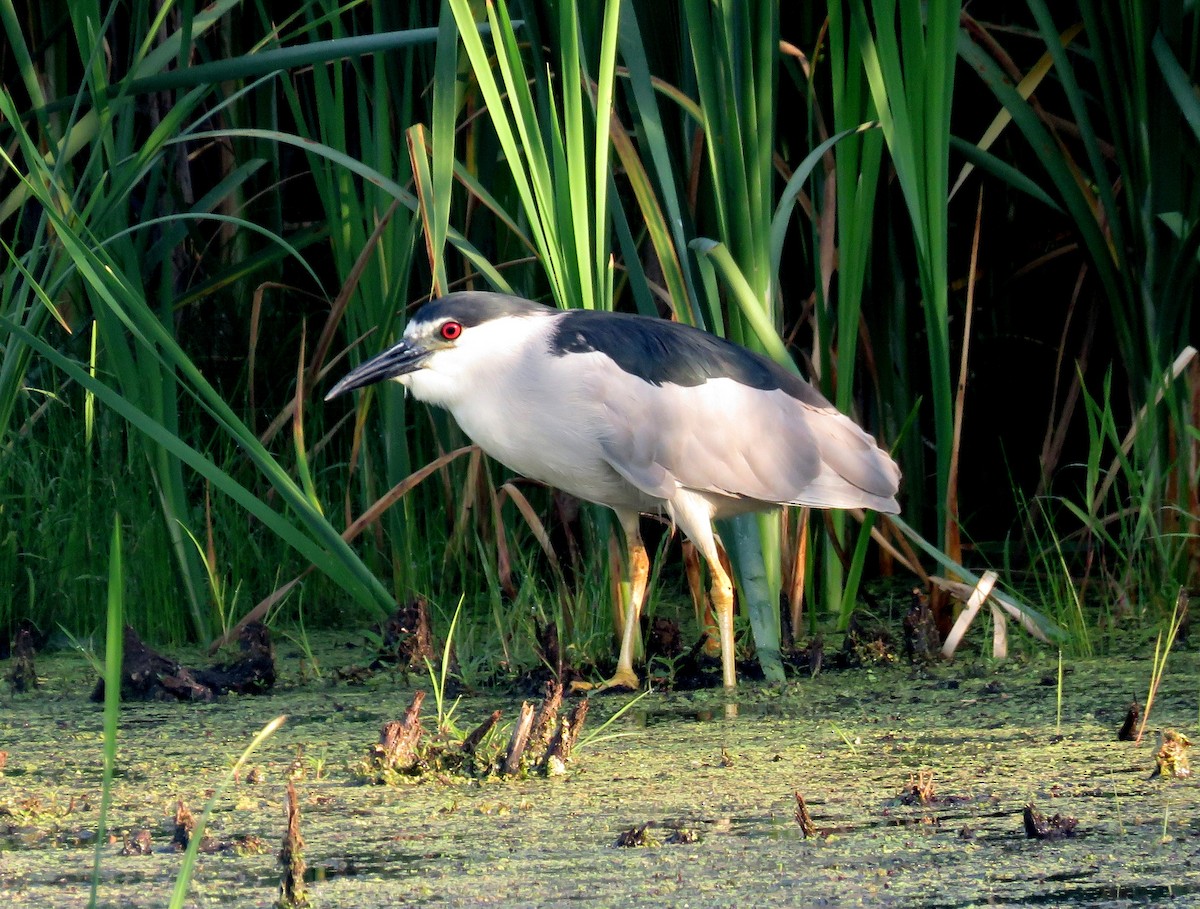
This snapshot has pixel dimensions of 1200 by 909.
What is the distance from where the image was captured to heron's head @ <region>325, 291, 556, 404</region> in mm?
3281

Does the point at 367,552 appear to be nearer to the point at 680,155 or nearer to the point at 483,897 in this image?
the point at 680,155

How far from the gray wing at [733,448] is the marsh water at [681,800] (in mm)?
380

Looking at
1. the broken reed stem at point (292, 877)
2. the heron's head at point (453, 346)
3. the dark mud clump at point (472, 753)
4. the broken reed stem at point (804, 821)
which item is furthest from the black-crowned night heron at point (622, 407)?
the broken reed stem at point (292, 877)

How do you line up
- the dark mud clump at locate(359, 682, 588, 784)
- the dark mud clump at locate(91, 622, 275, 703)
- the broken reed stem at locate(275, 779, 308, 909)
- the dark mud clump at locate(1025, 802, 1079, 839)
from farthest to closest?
the dark mud clump at locate(91, 622, 275, 703), the dark mud clump at locate(359, 682, 588, 784), the dark mud clump at locate(1025, 802, 1079, 839), the broken reed stem at locate(275, 779, 308, 909)

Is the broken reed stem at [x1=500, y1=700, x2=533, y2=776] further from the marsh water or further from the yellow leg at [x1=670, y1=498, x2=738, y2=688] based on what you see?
the yellow leg at [x1=670, y1=498, x2=738, y2=688]

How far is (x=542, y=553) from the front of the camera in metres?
4.39

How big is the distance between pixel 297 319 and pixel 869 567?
175 cm

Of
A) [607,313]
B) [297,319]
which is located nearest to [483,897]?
[607,313]

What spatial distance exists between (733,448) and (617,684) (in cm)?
52

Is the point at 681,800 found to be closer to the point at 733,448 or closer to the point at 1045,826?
the point at 1045,826

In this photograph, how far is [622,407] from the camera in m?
3.29

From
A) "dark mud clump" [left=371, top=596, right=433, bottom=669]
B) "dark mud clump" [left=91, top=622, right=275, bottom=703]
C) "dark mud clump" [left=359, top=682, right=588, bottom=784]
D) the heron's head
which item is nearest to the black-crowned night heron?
the heron's head

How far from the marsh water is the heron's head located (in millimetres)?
615

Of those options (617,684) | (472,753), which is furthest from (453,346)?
(472,753)
